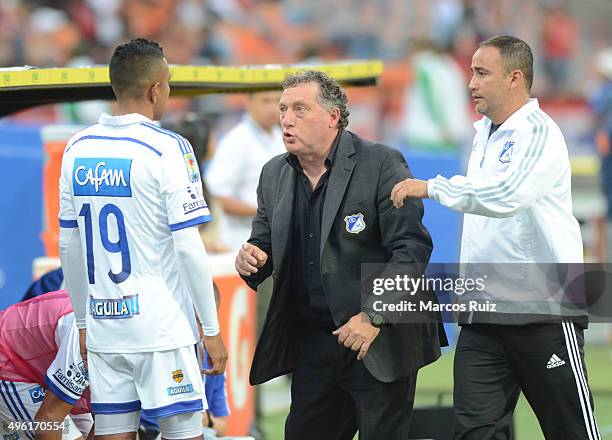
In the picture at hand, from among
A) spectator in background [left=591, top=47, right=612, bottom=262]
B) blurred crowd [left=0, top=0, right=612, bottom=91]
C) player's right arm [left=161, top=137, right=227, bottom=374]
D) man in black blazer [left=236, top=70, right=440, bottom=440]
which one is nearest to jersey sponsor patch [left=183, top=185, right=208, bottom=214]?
player's right arm [left=161, top=137, right=227, bottom=374]

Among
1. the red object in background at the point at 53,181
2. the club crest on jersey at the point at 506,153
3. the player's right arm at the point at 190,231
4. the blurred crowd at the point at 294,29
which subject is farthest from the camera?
the blurred crowd at the point at 294,29

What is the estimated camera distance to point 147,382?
16.5 feet

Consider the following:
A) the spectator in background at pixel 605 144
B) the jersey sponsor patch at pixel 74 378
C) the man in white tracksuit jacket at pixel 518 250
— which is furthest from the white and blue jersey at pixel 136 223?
the spectator in background at pixel 605 144

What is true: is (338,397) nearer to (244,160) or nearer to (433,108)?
(244,160)

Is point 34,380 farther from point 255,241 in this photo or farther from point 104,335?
point 255,241

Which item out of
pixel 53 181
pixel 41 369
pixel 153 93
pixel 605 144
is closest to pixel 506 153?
pixel 153 93

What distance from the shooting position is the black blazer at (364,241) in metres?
5.20

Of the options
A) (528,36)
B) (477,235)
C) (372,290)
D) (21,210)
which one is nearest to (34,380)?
(372,290)

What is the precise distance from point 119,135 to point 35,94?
104 centimetres

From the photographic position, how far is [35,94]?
5.93 metres

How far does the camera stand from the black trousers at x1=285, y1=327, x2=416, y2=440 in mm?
5270

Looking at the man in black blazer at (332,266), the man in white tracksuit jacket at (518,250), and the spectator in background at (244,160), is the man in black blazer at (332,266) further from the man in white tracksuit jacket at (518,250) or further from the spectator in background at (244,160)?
the spectator in background at (244,160)

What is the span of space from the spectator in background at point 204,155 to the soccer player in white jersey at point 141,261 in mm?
2416

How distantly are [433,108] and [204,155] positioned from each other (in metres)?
11.7
